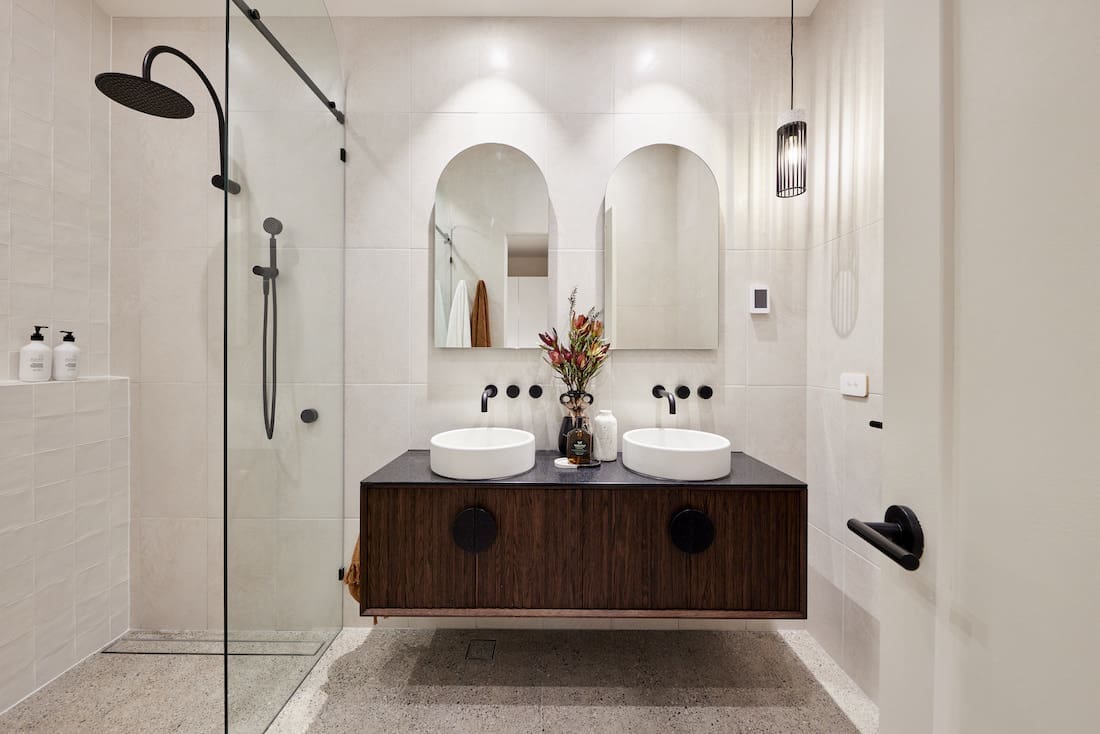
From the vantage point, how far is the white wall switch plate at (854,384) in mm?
1580

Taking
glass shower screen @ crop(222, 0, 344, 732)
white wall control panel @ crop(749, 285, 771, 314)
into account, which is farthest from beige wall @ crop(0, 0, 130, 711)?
white wall control panel @ crop(749, 285, 771, 314)

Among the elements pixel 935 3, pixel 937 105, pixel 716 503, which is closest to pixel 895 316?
pixel 937 105

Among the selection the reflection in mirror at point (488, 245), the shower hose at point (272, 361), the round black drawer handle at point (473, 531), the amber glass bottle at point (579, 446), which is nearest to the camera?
the shower hose at point (272, 361)

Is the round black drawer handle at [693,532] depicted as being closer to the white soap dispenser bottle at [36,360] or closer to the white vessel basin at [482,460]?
the white vessel basin at [482,460]

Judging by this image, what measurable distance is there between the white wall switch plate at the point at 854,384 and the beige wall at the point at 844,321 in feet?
0.07

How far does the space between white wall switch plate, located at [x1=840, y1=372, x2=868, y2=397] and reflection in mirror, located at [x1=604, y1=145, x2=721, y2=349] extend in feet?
1.59

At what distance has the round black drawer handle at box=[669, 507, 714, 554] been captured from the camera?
1.44 metres

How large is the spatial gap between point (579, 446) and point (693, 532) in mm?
468

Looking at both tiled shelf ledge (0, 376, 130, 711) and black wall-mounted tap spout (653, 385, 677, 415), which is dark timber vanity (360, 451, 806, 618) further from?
tiled shelf ledge (0, 376, 130, 711)

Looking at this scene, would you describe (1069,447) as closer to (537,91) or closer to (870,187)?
(870,187)

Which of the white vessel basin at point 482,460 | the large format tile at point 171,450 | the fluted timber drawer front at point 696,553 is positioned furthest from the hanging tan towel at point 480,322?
the large format tile at point 171,450

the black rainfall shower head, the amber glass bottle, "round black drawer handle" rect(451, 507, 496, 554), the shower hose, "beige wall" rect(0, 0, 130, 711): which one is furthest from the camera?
the amber glass bottle

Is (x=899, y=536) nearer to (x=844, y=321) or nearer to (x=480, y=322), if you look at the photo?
(x=844, y=321)

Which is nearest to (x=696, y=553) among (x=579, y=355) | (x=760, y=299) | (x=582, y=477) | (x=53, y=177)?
(x=582, y=477)
